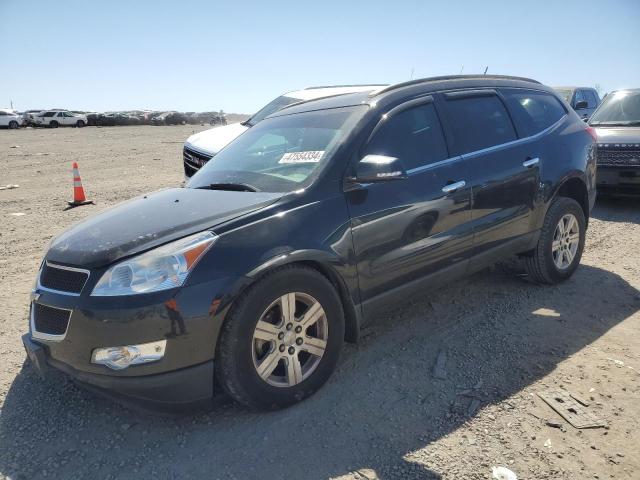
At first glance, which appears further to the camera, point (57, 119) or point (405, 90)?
point (57, 119)

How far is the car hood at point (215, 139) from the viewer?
730 centimetres

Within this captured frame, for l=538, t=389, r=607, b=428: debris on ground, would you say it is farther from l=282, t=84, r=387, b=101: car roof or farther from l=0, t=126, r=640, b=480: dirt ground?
l=282, t=84, r=387, b=101: car roof

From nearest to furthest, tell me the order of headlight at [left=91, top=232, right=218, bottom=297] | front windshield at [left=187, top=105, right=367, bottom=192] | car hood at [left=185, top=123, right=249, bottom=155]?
1. headlight at [left=91, top=232, right=218, bottom=297]
2. front windshield at [left=187, top=105, right=367, bottom=192]
3. car hood at [left=185, top=123, right=249, bottom=155]

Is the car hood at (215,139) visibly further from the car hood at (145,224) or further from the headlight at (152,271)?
the headlight at (152,271)

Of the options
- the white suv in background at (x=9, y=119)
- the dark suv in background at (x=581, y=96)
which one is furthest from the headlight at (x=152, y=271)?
the white suv in background at (x=9, y=119)

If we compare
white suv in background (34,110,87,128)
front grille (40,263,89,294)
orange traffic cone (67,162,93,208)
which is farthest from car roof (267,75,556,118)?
white suv in background (34,110,87,128)

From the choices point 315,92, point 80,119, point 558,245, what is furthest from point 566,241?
point 80,119

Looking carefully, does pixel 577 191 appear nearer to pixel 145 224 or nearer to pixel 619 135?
pixel 619 135

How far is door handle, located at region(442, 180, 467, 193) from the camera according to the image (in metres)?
3.59

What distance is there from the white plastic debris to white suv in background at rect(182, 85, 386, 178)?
18.1ft

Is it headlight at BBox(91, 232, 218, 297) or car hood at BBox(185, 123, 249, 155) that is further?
car hood at BBox(185, 123, 249, 155)

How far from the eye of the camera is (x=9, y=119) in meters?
37.8

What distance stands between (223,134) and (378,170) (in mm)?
5312

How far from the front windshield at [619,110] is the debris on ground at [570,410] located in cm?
690
